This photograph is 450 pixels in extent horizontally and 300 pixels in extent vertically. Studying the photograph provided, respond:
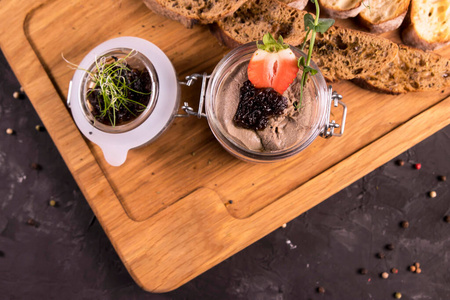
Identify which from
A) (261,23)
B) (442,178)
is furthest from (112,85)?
(442,178)

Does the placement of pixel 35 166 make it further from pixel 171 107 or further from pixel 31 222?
pixel 171 107

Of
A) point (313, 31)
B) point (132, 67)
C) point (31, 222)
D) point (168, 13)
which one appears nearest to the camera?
point (313, 31)

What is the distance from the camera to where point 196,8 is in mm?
1470

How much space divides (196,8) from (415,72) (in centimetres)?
104

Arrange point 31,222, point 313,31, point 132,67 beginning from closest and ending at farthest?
1. point 313,31
2. point 132,67
3. point 31,222

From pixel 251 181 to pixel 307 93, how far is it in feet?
1.71

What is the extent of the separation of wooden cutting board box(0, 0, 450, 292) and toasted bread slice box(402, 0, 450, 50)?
28 cm

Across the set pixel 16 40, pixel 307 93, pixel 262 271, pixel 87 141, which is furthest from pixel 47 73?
pixel 262 271

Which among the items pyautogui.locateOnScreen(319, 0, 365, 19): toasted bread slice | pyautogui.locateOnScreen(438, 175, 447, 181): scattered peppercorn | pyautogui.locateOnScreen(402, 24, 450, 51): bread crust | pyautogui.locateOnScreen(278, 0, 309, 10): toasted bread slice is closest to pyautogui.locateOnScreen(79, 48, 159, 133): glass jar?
pyautogui.locateOnScreen(278, 0, 309, 10): toasted bread slice

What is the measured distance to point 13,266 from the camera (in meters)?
1.82

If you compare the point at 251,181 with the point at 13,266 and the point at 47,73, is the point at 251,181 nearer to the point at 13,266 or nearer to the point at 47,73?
the point at 47,73

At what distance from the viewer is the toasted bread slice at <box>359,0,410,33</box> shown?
153 centimetres

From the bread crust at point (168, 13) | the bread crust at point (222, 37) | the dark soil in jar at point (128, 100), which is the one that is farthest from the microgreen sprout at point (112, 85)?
the bread crust at point (222, 37)

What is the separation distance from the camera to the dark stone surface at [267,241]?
1806 millimetres
